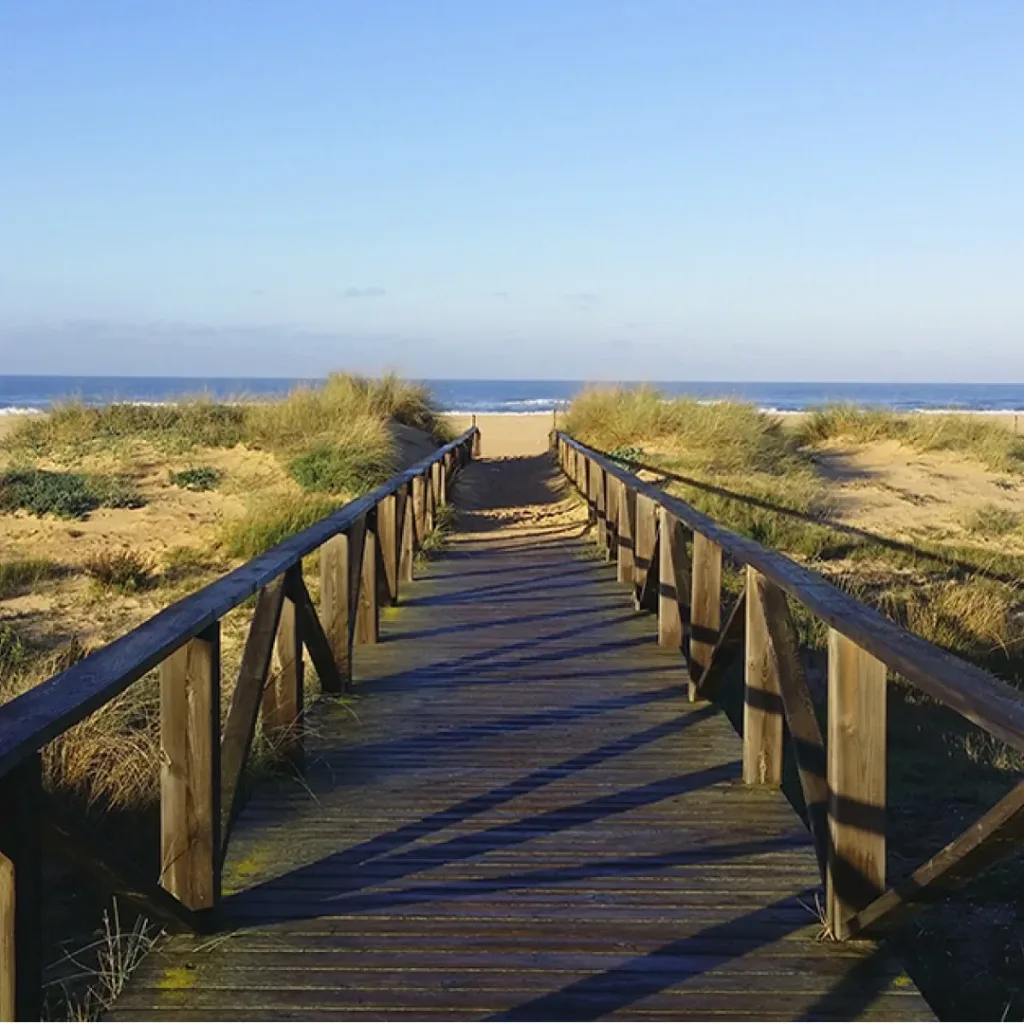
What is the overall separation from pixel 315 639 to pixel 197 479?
41.5ft

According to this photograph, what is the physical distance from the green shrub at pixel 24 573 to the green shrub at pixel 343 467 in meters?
4.04

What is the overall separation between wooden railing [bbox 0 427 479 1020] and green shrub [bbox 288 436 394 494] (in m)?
9.63

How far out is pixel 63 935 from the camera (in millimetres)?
4516

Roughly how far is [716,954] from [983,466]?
1955 cm

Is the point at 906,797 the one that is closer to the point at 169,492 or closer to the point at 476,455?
the point at 169,492

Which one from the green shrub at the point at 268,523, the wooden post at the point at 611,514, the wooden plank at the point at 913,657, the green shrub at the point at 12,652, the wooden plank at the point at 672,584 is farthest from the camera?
the green shrub at the point at 268,523

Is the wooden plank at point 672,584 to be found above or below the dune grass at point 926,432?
below

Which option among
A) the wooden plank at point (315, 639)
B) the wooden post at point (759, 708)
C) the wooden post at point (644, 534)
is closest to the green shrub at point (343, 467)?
the wooden post at point (644, 534)

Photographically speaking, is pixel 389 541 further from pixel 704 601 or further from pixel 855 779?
pixel 855 779

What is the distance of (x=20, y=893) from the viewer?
2.06 metres

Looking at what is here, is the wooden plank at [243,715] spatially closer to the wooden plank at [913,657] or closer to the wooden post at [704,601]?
the wooden plank at [913,657]

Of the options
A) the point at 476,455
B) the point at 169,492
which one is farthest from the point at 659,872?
the point at 476,455

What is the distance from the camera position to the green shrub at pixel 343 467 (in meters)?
16.0

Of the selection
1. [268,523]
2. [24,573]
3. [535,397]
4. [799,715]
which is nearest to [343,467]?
[268,523]
